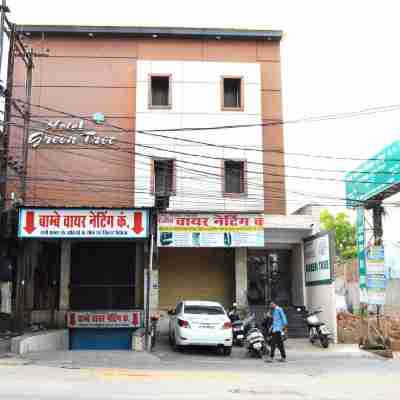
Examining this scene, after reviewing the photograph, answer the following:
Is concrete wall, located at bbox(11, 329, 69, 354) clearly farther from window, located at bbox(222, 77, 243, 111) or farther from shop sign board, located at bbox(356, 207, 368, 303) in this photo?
window, located at bbox(222, 77, 243, 111)

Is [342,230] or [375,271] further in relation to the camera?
[342,230]

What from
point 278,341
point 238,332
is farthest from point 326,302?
point 278,341

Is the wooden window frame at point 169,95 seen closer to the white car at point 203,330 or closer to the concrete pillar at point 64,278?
the concrete pillar at point 64,278

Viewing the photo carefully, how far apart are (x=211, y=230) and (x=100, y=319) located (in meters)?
5.36

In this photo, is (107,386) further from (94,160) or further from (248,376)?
(94,160)

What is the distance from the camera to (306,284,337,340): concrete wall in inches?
821

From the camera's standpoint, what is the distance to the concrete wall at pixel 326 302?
20844mm

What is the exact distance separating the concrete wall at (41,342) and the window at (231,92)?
11.6 meters

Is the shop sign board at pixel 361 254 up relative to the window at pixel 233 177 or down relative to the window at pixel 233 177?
down

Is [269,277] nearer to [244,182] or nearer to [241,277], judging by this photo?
[241,277]

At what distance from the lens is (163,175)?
23641 mm

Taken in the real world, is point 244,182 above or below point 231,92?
below

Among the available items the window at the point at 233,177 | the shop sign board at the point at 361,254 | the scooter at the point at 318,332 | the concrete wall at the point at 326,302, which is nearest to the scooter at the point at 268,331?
the scooter at the point at 318,332

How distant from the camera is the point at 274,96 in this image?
25359mm
